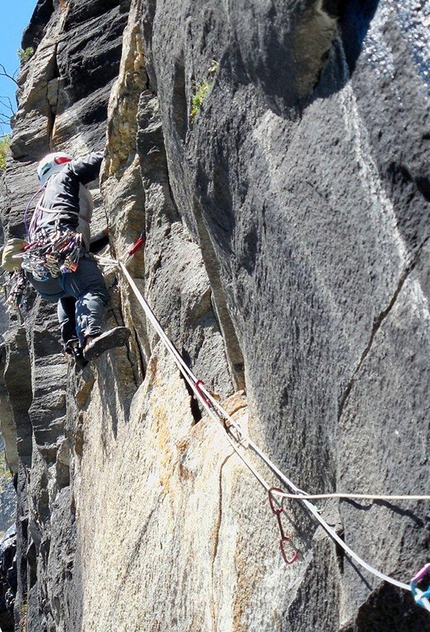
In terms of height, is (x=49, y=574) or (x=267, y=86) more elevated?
(x=267, y=86)

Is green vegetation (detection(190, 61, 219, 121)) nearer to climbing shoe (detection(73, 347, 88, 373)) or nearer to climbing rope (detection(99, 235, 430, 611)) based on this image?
climbing rope (detection(99, 235, 430, 611))

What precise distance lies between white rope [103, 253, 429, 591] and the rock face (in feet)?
0.17

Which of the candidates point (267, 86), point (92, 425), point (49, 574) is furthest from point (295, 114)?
point (49, 574)

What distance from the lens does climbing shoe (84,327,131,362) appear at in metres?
7.92

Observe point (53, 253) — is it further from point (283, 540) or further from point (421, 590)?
point (421, 590)

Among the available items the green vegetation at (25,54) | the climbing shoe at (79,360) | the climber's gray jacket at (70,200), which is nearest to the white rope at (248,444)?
the climber's gray jacket at (70,200)

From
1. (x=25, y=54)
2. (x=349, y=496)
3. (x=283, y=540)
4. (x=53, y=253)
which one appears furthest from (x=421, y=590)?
(x=25, y=54)

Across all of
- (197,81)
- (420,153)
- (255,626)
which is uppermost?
(197,81)

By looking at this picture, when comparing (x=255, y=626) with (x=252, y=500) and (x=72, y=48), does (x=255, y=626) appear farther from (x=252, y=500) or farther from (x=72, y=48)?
(x=72, y=48)

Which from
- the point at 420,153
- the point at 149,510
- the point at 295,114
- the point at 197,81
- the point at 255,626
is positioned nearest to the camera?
the point at 420,153

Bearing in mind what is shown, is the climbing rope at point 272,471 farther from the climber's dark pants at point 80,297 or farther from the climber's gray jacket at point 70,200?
the climber's gray jacket at point 70,200

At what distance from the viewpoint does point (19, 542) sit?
480 inches

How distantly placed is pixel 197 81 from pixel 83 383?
385 centimetres

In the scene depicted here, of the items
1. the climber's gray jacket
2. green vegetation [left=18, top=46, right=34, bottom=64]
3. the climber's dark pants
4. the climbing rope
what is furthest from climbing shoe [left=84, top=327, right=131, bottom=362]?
green vegetation [left=18, top=46, right=34, bottom=64]
